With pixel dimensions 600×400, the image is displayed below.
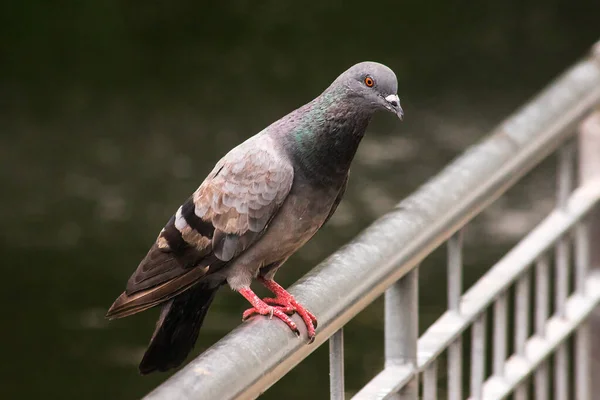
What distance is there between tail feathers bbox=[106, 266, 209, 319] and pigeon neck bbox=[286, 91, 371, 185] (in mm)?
381

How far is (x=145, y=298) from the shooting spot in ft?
8.66

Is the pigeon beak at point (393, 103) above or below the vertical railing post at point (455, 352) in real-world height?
above

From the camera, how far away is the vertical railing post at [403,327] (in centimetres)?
216

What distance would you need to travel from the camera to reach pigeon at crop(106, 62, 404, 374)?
8.66 ft

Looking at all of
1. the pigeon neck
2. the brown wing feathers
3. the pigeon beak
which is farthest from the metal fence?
the brown wing feathers

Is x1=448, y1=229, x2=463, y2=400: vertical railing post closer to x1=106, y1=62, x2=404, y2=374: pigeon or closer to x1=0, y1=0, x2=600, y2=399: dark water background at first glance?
x1=106, y1=62, x2=404, y2=374: pigeon

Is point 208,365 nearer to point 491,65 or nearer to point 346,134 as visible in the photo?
point 346,134

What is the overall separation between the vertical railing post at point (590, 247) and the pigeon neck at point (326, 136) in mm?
629

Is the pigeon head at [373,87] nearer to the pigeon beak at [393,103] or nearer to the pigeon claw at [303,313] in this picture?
the pigeon beak at [393,103]

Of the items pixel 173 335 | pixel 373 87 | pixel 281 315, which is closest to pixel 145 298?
pixel 173 335

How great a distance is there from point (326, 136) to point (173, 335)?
0.58 m

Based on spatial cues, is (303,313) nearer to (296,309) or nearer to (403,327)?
(296,309)

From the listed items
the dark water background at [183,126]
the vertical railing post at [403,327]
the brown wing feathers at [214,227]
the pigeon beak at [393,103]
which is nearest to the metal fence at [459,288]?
the vertical railing post at [403,327]

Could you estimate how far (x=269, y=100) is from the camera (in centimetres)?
890
